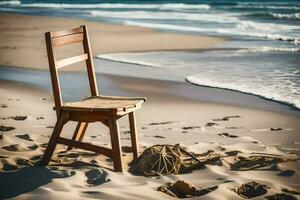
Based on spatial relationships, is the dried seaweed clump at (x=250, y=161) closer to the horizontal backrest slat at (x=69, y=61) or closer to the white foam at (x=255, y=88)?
the horizontal backrest slat at (x=69, y=61)

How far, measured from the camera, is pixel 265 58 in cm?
1220

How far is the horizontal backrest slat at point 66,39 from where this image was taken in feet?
14.3

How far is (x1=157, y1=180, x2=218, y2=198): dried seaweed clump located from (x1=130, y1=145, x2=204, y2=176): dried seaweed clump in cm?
38

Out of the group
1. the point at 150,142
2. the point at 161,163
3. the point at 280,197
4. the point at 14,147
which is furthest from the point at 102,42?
the point at 280,197

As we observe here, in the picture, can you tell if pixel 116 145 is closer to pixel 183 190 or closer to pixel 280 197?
pixel 183 190

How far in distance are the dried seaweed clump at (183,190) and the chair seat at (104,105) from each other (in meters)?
0.77

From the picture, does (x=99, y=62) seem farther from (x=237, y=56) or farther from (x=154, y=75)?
(x=237, y=56)

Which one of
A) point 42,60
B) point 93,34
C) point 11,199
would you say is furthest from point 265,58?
point 11,199

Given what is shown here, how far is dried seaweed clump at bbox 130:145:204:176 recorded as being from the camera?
13.8 ft

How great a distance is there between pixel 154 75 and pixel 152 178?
5.91m

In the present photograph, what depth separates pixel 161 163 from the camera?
14.0 feet

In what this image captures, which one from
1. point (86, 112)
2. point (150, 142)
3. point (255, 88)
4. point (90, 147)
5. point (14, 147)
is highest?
point (86, 112)

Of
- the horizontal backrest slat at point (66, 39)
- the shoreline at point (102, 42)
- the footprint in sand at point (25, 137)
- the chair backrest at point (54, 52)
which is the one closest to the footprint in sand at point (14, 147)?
the footprint in sand at point (25, 137)

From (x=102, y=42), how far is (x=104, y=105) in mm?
12293
